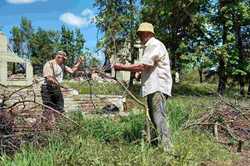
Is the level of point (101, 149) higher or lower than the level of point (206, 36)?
lower

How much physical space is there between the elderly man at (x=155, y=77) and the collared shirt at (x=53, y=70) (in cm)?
253

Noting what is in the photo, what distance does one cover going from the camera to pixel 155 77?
7.18 m

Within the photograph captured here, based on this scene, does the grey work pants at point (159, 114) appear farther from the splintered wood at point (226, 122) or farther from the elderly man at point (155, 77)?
the splintered wood at point (226, 122)

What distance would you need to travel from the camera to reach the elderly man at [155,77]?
23.3ft

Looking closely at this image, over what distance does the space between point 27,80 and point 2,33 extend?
5809 millimetres

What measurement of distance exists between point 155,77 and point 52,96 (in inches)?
115

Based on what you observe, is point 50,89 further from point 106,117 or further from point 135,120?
point 135,120

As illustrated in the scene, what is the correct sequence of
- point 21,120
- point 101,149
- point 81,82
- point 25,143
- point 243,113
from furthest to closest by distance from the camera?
point 243,113
point 81,82
point 21,120
point 25,143
point 101,149

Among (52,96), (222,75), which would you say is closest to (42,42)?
(222,75)

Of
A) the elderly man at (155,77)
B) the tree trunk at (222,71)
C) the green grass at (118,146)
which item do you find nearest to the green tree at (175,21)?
the tree trunk at (222,71)

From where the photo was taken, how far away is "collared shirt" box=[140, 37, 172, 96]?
7.12m

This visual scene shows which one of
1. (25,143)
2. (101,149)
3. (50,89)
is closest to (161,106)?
(101,149)

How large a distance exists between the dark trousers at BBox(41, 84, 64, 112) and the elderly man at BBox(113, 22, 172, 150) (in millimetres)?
2270

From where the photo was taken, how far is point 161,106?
23.5ft
